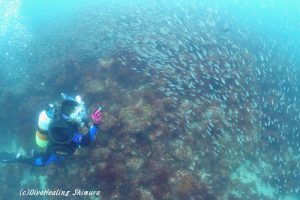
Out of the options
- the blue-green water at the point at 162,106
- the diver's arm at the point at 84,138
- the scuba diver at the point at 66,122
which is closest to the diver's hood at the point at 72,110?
the scuba diver at the point at 66,122

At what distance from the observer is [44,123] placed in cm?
837

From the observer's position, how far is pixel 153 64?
15188mm

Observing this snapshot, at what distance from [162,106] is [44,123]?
5.53m

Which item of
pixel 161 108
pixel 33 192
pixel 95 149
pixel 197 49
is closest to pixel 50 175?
pixel 33 192

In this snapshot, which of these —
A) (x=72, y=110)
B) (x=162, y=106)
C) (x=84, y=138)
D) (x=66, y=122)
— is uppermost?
(x=162, y=106)

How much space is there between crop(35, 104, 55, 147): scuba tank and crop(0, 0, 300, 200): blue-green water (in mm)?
2913

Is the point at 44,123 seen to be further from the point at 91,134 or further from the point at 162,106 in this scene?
the point at 162,106

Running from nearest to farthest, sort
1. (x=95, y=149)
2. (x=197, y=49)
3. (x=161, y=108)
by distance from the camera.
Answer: (x=95, y=149), (x=161, y=108), (x=197, y=49)

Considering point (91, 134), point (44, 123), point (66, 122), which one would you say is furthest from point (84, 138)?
point (44, 123)

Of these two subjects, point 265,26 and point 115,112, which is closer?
point 115,112

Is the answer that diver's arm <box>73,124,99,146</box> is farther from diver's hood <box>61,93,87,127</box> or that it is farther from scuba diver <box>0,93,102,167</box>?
diver's hood <box>61,93,87,127</box>

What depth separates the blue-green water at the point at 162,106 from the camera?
11.2m

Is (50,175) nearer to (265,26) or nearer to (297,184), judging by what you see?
(297,184)

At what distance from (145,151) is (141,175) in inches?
37.8
